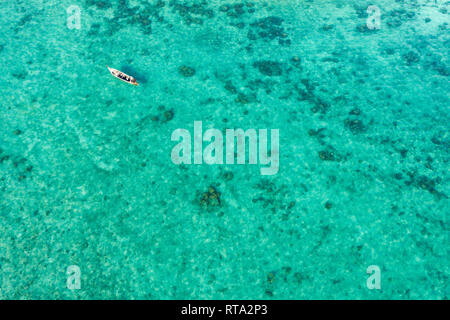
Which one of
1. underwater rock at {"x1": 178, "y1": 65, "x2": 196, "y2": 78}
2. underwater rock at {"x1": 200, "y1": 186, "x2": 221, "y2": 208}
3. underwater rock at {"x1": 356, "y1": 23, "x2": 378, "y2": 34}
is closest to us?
underwater rock at {"x1": 200, "y1": 186, "x2": 221, "y2": 208}

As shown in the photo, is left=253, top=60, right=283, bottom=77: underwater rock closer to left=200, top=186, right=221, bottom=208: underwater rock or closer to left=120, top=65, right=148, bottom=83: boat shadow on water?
left=120, top=65, right=148, bottom=83: boat shadow on water

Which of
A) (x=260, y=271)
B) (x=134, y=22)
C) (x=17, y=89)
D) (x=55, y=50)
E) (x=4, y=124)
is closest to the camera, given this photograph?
(x=260, y=271)

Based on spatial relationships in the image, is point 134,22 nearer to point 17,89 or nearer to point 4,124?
point 17,89

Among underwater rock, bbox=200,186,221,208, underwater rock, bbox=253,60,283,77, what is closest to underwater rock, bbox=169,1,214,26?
underwater rock, bbox=253,60,283,77

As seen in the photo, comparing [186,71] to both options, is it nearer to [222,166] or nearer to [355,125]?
[222,166]

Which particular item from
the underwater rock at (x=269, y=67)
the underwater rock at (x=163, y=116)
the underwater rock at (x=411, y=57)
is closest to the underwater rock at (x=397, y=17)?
the underwater rock at (x=411, y=57)

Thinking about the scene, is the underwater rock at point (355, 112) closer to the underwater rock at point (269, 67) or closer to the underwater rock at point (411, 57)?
the underwater rock at point (269, 67)
